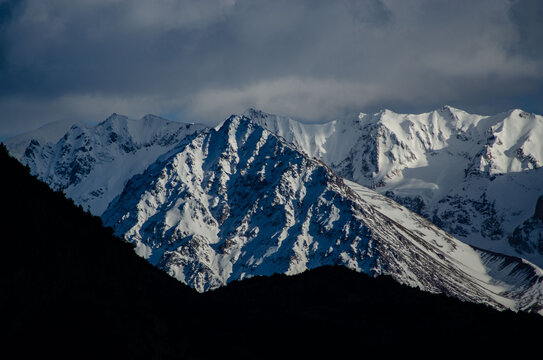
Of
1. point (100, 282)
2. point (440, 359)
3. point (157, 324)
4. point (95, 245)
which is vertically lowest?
point (440, 359)

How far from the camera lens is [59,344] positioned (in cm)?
5631

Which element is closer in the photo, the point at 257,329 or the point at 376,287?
the point at 257,329

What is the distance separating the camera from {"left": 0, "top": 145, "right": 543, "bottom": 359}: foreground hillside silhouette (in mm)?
60562

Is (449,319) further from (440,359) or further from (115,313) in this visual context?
(115,313)

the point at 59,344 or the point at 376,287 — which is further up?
the point at 376,287

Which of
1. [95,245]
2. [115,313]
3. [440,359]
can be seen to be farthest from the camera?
[95,245]

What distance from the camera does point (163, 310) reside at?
83750mm

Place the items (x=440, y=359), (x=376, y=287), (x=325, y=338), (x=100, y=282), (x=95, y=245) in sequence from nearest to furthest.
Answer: (x=100, y=282) → (x=440, y=359) → (x=325, y=338) → (x=95, y=245) → (x=376, y=287)

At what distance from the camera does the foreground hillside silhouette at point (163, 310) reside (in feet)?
199

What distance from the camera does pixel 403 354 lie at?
82.3 meters

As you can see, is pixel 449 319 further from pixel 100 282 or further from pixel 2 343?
pixel 2 343

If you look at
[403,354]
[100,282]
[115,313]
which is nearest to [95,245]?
[100,282]

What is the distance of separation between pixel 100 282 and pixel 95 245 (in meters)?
20.3

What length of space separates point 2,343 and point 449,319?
240 feet
